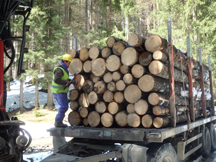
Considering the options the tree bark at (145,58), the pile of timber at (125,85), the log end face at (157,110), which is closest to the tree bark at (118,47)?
the pile of timber at (125,85)

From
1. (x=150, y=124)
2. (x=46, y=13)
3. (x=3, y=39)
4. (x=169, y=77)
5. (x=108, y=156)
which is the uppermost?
(x=46, y=13)

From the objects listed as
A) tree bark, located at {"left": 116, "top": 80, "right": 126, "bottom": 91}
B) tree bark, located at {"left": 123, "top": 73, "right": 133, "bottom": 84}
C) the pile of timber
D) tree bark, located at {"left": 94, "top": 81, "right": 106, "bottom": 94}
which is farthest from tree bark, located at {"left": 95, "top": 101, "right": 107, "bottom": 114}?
tree bark, located at {"left": 123, "top": 73, "right": 133, "bottom": 84}

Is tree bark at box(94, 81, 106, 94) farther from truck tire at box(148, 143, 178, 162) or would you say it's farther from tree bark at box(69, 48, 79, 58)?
truck tire at box(148, 143, 178, 162)

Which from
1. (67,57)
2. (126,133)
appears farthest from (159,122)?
(67,57)

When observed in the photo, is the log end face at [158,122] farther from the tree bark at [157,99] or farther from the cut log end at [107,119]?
the cut log end at [107,119]

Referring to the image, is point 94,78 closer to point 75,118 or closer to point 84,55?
point 84,55

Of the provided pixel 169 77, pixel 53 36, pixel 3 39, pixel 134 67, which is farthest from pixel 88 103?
pixel 53 36

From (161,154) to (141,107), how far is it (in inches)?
36.2

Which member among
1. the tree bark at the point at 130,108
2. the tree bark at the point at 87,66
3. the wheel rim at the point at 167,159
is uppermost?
the tree bark at the point at 87,66

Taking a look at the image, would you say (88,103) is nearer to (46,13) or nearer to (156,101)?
(156,101)

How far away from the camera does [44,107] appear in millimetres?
17812

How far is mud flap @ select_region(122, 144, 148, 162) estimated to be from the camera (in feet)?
11.3

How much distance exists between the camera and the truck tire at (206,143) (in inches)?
263

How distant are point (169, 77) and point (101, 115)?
1.63m
